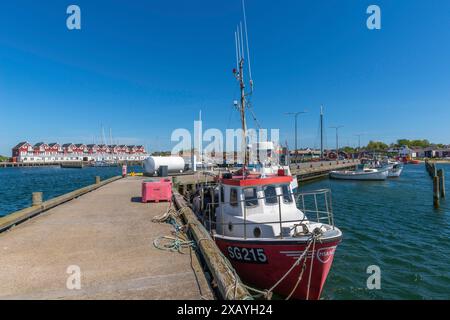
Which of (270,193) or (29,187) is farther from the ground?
(270,193)

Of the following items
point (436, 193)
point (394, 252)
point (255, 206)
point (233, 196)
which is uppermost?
point (233, 196)

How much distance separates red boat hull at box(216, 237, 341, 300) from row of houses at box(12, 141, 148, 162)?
420 feet

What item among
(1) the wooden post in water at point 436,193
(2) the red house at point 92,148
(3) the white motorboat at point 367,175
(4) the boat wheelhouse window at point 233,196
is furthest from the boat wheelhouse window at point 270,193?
(2) the red house at point 92,148

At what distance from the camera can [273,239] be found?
7.99 meters

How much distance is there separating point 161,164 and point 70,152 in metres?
135

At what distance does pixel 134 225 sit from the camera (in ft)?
31.8

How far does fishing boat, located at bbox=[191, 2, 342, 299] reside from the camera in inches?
304

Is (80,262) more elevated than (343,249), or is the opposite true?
(80,262)

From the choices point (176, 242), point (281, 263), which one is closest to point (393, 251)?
point (281, 263)

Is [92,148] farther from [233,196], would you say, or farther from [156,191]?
[233,196]

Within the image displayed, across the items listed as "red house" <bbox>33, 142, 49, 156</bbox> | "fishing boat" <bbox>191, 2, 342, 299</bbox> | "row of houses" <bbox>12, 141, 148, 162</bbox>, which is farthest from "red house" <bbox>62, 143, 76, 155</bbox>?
"fishing boat" <bbox>191, 2, 342, 299</bbox>
